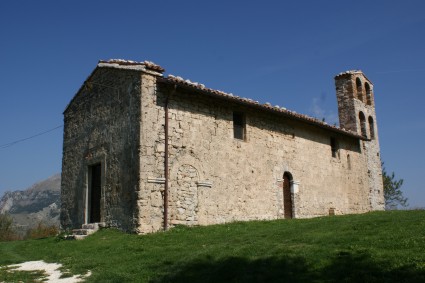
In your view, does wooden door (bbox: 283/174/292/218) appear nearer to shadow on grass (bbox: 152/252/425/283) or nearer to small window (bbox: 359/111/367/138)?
small window (bbox: 359/111/367/138)

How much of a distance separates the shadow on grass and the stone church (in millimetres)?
5002

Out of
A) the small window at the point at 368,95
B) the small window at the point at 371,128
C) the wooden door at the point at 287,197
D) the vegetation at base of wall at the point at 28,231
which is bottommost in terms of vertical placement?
the vegetation at base of wall at the point at 28,231

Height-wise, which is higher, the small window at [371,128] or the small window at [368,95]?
the small window at [368,95]

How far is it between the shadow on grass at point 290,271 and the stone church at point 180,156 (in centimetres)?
500

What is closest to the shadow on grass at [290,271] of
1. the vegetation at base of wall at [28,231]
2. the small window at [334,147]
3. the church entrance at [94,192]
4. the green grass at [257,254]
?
the green grass at [257,254]

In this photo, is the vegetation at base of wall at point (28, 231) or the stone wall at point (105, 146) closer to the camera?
the stone wall at point (105, 146)

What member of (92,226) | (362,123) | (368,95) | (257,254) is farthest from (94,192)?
(368,95)

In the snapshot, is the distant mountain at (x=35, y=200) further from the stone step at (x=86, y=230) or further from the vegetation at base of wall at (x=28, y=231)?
the stone step at (x=86, y=230)

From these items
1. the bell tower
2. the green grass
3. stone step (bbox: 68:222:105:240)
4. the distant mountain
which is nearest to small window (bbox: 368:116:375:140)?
the bell tower

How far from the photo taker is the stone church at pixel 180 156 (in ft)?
44.5

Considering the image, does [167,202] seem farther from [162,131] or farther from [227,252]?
[227,252]

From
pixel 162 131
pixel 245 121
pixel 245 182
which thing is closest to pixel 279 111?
pixel 245 121

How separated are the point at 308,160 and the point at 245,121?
4358mm

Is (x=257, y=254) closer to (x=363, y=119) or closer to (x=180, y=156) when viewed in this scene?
(x=180, y=156)
